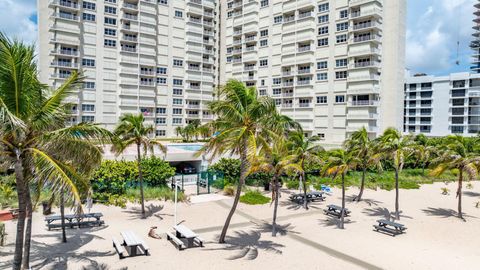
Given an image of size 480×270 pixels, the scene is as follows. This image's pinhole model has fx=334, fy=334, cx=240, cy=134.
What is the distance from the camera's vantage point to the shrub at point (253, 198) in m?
29.6

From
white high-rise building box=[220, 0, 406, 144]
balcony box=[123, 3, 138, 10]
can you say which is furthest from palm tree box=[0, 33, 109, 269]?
balcony box=[123, 3, 138, 10]

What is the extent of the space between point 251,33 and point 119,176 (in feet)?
180

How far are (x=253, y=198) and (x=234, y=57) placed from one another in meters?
54.2

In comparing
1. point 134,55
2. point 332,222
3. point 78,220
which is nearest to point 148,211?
point 78,220

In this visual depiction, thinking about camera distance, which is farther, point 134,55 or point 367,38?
point 134,55

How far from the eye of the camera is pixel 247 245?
754 inches

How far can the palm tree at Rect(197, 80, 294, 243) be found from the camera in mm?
17469

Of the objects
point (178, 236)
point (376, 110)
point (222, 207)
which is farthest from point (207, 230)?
point (376, 110)

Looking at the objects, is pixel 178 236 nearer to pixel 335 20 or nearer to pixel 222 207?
pixel 222 207

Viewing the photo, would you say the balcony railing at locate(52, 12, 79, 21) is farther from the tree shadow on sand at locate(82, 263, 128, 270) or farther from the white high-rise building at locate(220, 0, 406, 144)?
the tree shadow on sand at locate(82, 263, 128, 270)

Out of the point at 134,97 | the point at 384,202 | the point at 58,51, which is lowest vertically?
the point at 384,202

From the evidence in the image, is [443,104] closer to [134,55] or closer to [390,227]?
[134,55]

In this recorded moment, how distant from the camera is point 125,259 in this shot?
53.2ft

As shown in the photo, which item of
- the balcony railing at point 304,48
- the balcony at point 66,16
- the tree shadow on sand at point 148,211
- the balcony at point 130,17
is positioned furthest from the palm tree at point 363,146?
the balcony at point 66,16
